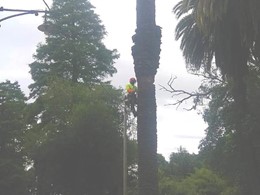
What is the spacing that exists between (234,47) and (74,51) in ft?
83.3

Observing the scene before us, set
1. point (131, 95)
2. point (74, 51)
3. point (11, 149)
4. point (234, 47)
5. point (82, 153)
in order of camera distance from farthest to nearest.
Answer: point (74, 51)
point (11, 149)
point (82, 153)
point (234, 47)
point (131, 95)

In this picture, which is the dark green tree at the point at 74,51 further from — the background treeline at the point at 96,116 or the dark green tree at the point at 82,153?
the dark green tree at the point at 82,153

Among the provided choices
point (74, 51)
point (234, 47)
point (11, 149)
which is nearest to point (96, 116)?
point (11, 149)

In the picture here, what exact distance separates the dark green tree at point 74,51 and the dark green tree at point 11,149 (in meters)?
4.89

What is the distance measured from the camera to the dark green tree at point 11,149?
37750 mm

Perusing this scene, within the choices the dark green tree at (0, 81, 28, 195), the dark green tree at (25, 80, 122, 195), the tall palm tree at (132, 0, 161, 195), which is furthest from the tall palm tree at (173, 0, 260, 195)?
the dark green tree at (0, 81, 28, 195)

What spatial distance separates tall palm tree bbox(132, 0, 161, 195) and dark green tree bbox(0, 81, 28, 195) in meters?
28.2

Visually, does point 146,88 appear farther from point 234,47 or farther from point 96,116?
point 96,116

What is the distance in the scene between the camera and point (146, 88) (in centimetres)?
1076

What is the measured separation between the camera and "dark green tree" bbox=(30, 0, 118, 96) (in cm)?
4641

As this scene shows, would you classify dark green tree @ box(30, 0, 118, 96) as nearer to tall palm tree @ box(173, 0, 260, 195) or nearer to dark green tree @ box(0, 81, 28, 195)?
dark green tree @ box(0, 81, 28, 195)

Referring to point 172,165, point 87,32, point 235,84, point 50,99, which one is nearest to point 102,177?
point 50,99

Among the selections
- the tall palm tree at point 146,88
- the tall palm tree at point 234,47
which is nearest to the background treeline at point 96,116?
the tall palm tree at point 234,47

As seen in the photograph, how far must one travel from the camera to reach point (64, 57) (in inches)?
1822
